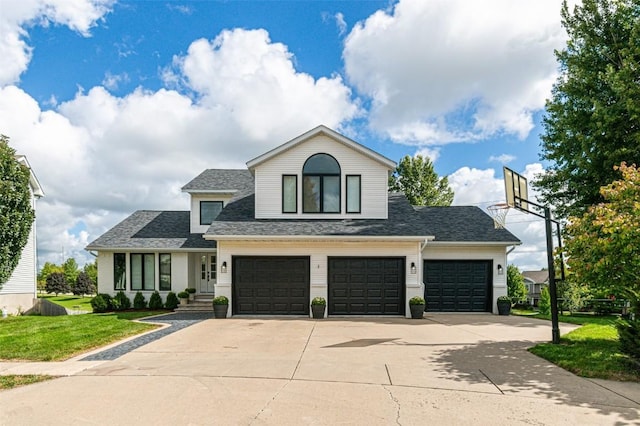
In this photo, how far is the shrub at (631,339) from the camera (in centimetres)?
711

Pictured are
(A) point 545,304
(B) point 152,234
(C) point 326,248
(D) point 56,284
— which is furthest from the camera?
(D) point 56,284

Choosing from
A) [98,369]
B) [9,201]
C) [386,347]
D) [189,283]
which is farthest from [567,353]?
[9,201]

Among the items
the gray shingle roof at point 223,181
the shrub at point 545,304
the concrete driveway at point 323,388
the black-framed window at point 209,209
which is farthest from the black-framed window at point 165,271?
the shrub at point 545,304

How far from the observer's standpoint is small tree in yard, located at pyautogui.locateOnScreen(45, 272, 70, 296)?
43.3m

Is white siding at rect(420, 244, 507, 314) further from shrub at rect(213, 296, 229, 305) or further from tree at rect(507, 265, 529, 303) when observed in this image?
shrub at rect(213, 296, 229, 305)

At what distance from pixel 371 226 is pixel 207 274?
9249 mm

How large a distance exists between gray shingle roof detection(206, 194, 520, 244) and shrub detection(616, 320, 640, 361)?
8.11m

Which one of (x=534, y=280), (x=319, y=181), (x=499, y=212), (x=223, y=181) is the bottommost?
(x=534, y=280)

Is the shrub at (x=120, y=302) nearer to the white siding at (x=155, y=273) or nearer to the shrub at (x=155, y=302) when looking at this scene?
the white siding at (x=155, y=273)

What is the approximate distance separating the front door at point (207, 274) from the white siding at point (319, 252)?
5.08 metres

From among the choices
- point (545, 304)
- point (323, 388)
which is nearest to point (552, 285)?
point (323, 388)

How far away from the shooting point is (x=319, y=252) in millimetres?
15672

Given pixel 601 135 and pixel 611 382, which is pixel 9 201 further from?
pixel 601 135

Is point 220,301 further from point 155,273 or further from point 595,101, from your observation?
point 595,101
